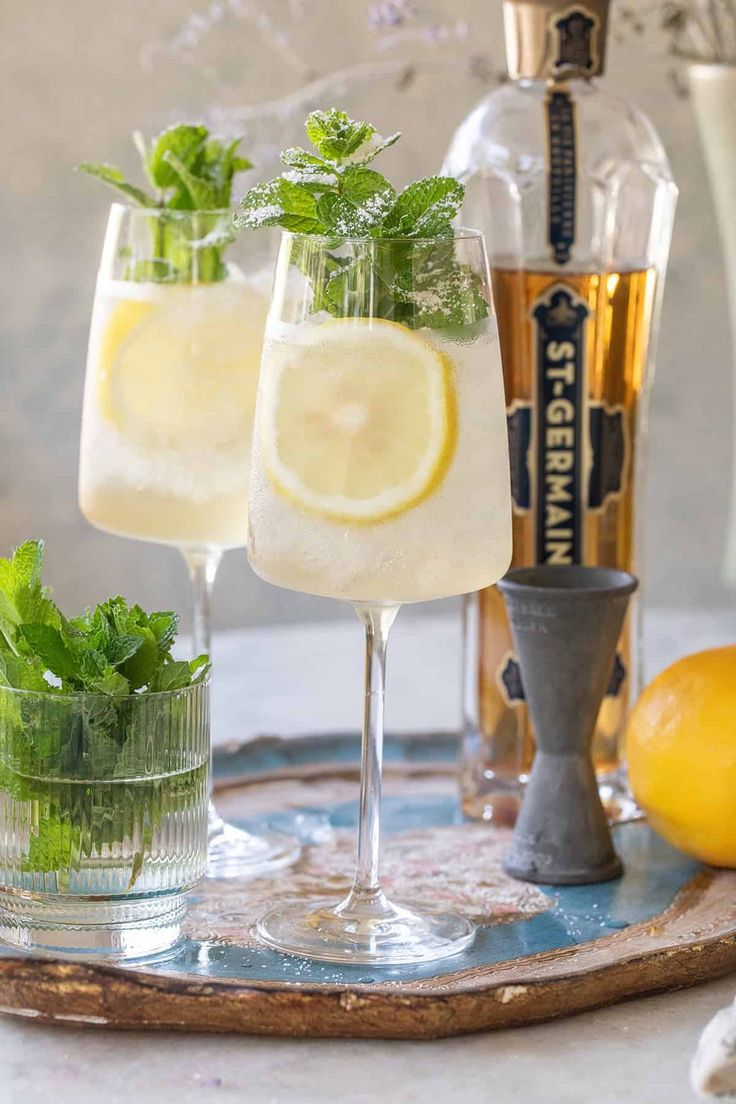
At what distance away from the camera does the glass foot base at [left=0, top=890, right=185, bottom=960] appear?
841 millimetres

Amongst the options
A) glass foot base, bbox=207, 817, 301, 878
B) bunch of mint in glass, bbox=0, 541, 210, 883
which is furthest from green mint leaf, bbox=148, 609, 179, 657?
glass foot base, bbox=207, 817, 301, 878

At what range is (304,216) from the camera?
2.82ft

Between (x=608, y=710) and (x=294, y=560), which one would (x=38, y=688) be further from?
(x=608, y=710)

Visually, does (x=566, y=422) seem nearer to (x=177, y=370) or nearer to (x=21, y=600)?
(x=177, y=370)

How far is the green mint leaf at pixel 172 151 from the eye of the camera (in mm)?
1040

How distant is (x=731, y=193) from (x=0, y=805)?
76 cm

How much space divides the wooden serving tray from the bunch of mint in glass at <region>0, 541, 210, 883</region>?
0.07m

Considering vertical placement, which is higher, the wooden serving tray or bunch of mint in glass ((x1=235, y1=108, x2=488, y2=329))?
bunch of mint in glass ((x1=235, y1=108, x2=488, y2=329))

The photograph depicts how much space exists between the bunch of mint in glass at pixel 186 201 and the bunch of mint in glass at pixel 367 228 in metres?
0.18

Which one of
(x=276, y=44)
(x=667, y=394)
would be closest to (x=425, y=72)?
(x=276, y=44)

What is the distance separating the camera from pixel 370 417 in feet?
2.72

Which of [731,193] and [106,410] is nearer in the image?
[106,410]

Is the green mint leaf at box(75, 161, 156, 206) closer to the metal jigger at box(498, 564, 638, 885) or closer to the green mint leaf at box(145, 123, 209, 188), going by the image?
the green mint leaf at box(145, 123, 209, 188)

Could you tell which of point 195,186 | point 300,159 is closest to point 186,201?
point 195,186
